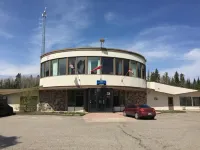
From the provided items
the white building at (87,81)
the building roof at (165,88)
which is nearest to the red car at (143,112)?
the white building at (87,81)

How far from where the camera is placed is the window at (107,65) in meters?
29.5

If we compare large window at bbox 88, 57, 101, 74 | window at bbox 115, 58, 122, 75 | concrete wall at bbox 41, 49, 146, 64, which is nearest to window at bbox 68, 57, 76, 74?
concrete wall at bbox 41, 49, 146, 64

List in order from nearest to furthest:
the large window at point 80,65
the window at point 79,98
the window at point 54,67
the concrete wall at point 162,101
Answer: the large window at point 80,65 → the window at point 79,98 → the window at point 54,67 → the concrete wall at point 162,101

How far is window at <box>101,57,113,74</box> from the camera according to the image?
29500 mm

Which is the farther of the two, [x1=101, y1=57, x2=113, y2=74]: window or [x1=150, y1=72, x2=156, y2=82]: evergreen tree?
[x1=150, y1=72, x2=156, y2=82]: evergreen tree

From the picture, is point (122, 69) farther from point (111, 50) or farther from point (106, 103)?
point (106, 103)

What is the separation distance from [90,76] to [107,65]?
2690mm

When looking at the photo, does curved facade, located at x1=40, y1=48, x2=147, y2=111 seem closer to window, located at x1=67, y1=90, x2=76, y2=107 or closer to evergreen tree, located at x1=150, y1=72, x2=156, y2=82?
window, located at x1=67, y1=90, x2=76, y2=107

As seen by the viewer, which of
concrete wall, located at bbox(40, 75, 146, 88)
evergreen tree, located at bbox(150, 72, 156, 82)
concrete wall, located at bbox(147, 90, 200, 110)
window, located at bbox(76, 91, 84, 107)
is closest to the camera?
concrete wall, located at bbox(40, 75, 146, 88)

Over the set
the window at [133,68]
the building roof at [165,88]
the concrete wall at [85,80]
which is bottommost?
the building roof at [165,88]

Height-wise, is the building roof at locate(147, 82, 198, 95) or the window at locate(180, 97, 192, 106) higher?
the building roof at locate(147, 82, 198, 95)

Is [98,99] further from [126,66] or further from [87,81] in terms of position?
[126,66]

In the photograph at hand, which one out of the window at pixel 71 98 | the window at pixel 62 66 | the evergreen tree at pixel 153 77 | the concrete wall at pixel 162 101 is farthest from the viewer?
the evergreen tree at pixel 153 77

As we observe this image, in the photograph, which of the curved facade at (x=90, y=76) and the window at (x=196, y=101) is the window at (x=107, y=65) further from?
the window at (x=196, y=101)
